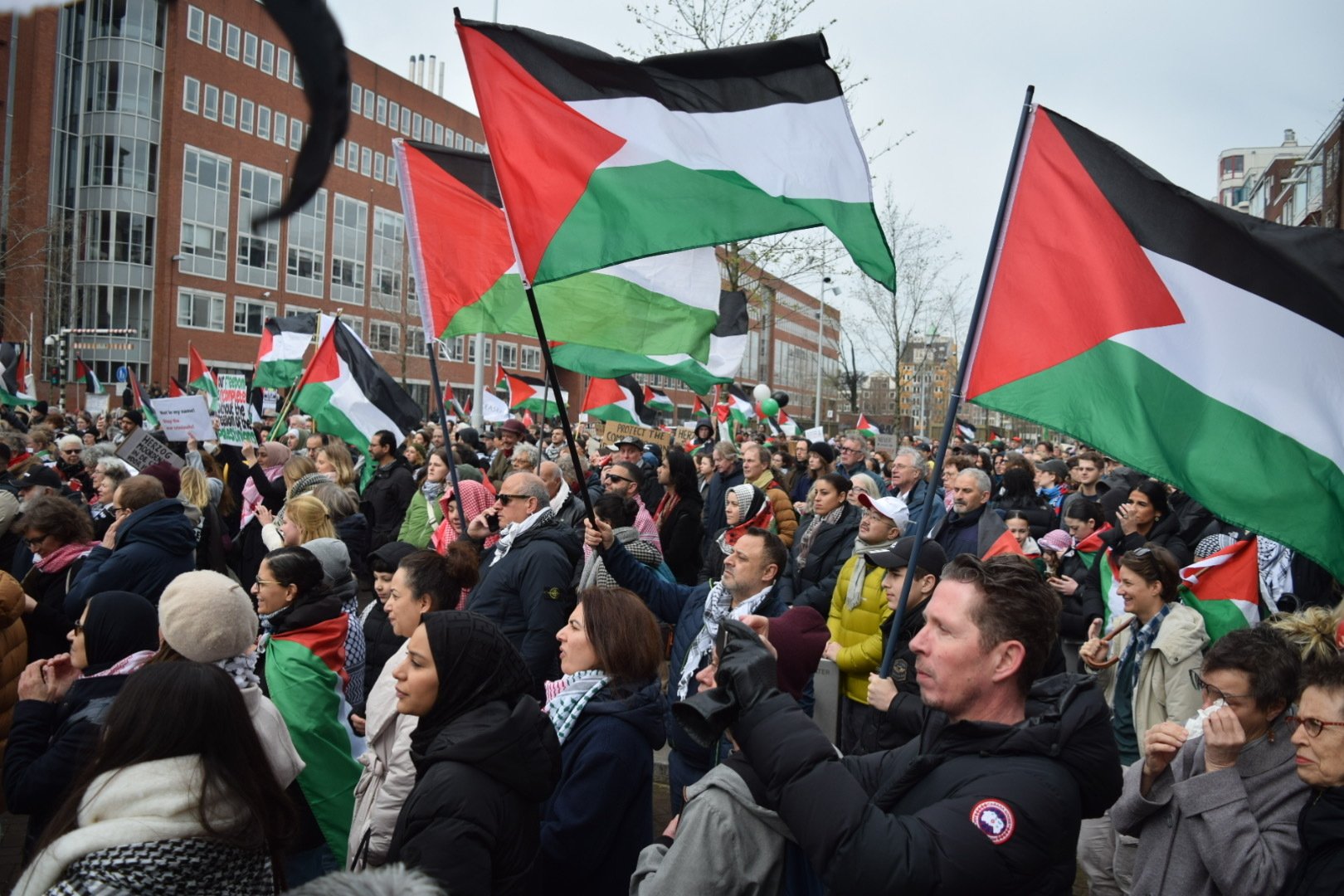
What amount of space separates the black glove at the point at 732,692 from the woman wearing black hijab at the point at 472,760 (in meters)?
0.89

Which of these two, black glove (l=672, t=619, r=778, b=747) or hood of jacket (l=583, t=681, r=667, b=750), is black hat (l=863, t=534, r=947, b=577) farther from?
black glove (l=672, t=619, r=778, b=747)

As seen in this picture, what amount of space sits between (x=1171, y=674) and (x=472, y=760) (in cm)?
330

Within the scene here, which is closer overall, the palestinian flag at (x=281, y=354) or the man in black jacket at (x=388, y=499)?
the man in black jacket at (x=388, y=499)

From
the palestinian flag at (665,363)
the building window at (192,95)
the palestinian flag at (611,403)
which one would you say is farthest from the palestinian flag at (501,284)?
the building window at (192,95)

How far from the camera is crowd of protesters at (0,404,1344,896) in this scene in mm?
2221

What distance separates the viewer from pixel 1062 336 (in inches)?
162

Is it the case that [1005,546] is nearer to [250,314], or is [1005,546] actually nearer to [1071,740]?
[1071,740]

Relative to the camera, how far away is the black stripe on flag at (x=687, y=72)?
5.06m

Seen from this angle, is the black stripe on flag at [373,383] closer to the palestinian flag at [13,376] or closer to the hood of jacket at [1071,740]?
the hood of jacket at [1071,740]

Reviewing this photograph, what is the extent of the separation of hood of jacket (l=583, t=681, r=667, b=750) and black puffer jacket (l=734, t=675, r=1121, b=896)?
129cm

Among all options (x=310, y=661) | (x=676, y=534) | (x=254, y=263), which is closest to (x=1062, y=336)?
(x=310, y=661)

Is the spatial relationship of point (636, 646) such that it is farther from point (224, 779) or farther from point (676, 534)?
point (676, 534)

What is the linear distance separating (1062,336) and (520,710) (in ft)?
8.41

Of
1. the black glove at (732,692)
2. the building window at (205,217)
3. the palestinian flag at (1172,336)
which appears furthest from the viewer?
the building window at (205,217)
